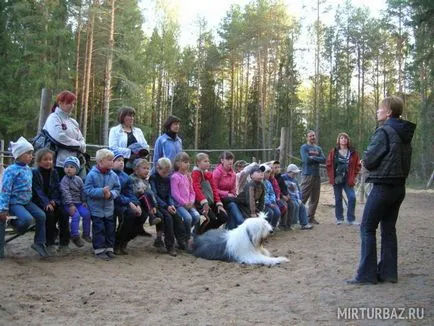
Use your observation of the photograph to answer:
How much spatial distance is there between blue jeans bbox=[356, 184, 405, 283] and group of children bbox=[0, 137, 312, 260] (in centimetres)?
247

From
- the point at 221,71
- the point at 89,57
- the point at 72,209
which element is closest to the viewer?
the point at 72,209

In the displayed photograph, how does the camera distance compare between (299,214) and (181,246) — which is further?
(299,214)

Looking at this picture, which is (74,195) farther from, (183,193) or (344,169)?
(344,169)

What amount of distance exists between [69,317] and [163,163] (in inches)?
111

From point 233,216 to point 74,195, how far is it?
2434 mm

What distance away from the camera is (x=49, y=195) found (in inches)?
201

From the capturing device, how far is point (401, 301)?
3443mm

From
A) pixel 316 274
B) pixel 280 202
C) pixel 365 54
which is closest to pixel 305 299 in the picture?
pixel 316 274

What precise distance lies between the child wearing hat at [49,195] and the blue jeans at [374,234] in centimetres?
321

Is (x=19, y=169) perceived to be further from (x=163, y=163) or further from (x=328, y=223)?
(x=328, y=223)

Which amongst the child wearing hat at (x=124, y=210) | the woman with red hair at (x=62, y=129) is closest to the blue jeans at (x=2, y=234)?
the woman with red hair at (x=62, y=129)

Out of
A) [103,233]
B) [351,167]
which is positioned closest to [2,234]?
[103,233]

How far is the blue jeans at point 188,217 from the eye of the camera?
19.2ft

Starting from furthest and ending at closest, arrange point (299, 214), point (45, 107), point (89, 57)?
point (89, 57) → point (299, 214) → point (45, 107)
